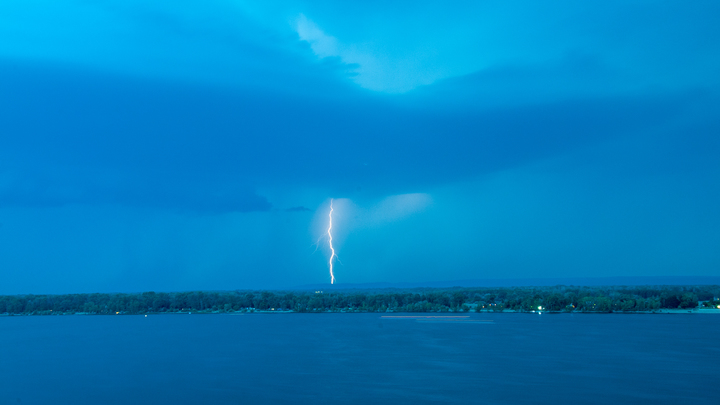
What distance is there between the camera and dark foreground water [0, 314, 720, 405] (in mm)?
28859

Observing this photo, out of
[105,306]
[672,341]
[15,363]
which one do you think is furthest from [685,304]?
[105,306]

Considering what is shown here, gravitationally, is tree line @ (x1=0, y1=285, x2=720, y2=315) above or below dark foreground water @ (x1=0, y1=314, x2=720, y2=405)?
above

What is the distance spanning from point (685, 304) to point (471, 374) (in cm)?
7622

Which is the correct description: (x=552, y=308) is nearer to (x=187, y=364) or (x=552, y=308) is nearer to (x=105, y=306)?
(x=187, y=364)

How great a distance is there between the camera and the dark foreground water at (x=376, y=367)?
94.7 feet

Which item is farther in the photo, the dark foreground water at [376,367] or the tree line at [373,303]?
the tree line at [373,303]

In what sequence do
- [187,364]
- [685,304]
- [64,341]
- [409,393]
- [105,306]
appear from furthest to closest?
[105,306] → [685,304] → [64,341] → [187,364] → [409,393]

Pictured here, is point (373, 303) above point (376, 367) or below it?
above

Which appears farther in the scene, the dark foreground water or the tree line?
the tree line

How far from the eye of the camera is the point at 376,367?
3703cm

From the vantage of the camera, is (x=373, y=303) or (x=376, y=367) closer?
(x=376, y=367)

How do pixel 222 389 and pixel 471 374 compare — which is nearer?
pixel 222 389

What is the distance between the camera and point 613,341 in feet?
165

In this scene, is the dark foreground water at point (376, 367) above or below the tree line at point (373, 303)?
below
